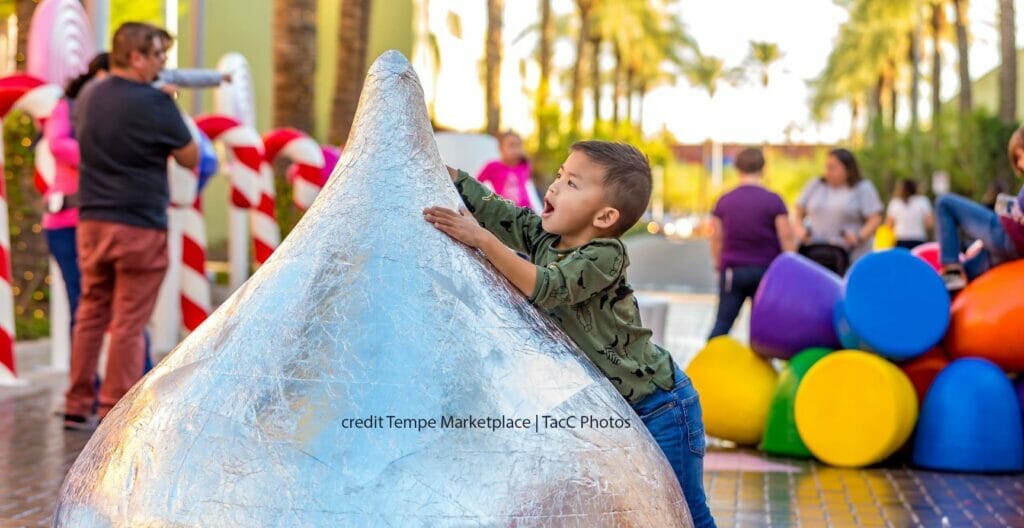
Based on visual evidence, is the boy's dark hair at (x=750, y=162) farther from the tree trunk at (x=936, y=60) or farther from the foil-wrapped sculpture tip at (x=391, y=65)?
the tree trunk at (x=936, y=60)

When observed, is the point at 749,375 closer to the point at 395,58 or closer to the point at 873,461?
the point at 873,461

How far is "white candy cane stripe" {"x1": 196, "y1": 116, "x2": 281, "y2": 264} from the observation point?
11266 millimetres

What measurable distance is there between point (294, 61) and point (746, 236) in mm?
8557

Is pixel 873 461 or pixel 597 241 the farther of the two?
pixel 873 461

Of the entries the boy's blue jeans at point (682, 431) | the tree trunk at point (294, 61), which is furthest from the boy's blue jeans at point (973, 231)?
the tree trunk at point (294, 61)

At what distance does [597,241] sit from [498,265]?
12.9 inches

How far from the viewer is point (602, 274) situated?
126 inches

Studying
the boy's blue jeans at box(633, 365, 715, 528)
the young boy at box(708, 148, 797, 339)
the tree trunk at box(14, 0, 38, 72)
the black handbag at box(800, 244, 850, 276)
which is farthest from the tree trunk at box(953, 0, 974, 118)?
the boy's blue jeans at box(633, 365, 715, 528)

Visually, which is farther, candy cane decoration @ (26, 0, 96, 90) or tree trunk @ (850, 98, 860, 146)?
tree trunk @ (850, 98, 860, 146)

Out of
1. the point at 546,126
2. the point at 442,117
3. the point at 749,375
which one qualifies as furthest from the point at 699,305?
the point at 442,117

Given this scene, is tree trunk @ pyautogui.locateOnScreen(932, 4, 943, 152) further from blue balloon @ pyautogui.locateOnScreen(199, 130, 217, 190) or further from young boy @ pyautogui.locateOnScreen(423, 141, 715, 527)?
young boy @ pyautogui.locateOnScreen(423, 141, 715, 527)

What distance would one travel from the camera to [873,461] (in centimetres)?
727

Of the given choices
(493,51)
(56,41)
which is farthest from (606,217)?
(493,51)

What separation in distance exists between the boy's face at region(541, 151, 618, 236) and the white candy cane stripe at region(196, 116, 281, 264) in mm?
7782
